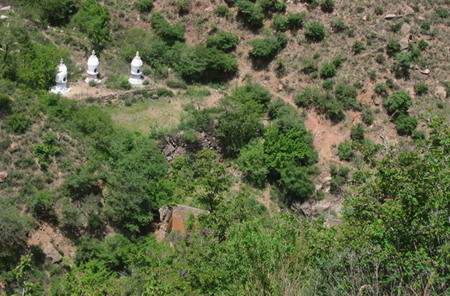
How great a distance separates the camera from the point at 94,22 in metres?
50.0

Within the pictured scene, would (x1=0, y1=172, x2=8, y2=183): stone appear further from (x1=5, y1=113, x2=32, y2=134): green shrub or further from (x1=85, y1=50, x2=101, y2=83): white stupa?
(x1=85, y1=50, x2=101, y2=83): white stupa

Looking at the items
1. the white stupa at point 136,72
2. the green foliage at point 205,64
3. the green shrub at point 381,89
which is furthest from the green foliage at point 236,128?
the green shrub at point 381,89

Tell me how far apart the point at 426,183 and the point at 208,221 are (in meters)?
15.0

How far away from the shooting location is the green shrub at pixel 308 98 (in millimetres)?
46406

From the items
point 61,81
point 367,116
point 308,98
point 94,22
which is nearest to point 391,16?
point 367,116

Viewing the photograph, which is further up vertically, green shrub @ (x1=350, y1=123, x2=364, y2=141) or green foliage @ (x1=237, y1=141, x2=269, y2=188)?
green shrub @ (x1=350, y1=123, x2=364, y2=141)

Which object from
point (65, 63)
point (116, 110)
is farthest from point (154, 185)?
point (65, 63)

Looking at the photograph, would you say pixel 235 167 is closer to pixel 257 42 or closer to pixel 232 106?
pixel 232 106

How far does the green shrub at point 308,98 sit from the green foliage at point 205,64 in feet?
18.9

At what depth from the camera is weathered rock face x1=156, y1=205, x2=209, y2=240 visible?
3847 centimetres

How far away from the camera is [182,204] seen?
39.8 meters

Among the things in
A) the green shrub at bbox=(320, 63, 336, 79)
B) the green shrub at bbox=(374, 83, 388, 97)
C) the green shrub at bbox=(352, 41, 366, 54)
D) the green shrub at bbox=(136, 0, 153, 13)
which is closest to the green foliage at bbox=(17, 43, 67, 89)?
the green shrub at bbox=(136, 0, 153, 13)

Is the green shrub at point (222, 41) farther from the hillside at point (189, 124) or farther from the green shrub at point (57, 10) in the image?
the green shrub at point (57, 10)

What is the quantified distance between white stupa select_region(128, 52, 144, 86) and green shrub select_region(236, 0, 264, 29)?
8962 millimetres
